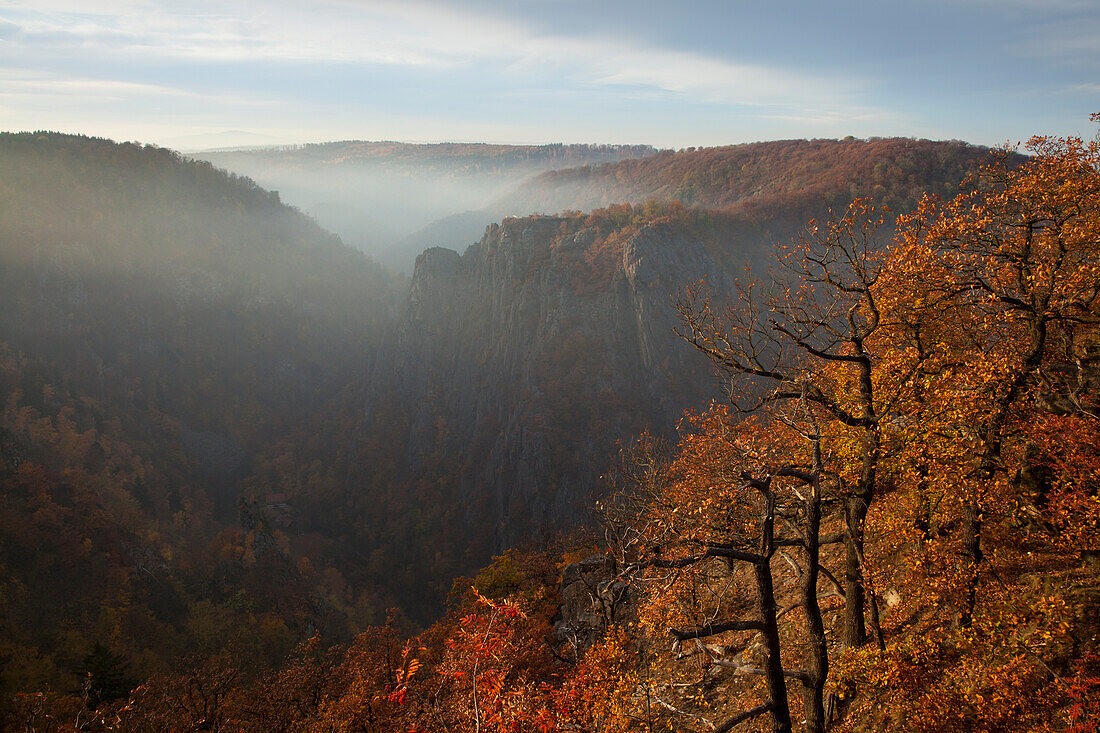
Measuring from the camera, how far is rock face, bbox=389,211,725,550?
251 ft

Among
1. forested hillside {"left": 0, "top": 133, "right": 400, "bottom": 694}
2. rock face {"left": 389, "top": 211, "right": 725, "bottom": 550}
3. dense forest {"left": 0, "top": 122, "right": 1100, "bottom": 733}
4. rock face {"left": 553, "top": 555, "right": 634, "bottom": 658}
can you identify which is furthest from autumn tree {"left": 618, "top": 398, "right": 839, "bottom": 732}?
rock face {"left": 389, "top": 211, "right": 725, "bottom": 550}

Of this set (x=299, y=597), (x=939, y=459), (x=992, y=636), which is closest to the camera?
(x=992, y=636)

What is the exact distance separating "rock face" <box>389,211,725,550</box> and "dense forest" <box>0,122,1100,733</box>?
0.60 metres

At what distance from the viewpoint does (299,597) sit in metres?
59.1

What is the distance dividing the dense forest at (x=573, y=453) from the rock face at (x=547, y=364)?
0.60 meters

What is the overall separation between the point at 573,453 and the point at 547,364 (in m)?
15.5

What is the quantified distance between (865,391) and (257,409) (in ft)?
381

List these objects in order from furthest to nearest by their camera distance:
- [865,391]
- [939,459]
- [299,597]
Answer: [299,597] < [865,391] < [939,459]

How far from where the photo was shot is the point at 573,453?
77.2 meters

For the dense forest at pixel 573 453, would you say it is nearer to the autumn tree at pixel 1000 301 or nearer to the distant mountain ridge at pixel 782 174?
the autumn tree at pixel 1000 301

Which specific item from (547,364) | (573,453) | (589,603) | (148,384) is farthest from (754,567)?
(148,384)

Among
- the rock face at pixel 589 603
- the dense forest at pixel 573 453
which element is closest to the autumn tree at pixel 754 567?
the dense forest at pixel 573 453

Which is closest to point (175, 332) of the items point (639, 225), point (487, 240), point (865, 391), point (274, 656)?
point (487, 240)

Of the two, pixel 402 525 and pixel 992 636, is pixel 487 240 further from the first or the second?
pixel 992 636
